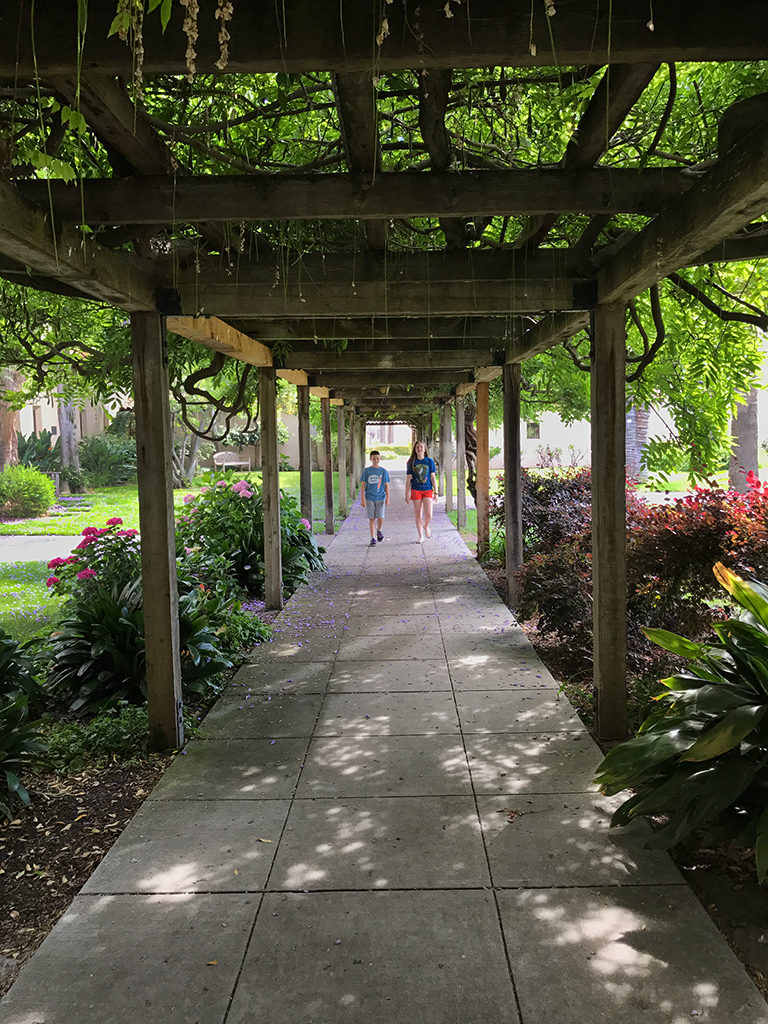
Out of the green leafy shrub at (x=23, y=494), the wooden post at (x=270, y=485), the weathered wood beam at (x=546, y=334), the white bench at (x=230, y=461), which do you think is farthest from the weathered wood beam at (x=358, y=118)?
the white bench at (x=230, y=461)

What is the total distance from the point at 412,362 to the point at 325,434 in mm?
7051

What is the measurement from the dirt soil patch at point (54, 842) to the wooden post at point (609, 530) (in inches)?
109

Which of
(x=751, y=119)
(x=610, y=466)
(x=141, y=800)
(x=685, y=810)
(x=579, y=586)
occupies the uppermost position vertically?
(x=751, y=119)

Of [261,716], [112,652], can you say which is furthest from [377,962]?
[112,652]

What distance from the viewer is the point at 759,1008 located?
99.5 inches

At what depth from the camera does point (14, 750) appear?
436 centimetres

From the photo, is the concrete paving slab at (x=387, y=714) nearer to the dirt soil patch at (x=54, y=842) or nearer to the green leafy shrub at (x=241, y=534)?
the dirt soil patch at (x=54, y=842)

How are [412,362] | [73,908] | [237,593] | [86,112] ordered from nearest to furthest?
[86,112] < [73,908] < [237,593] < [412,362]

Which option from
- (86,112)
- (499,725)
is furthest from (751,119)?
(499,725)

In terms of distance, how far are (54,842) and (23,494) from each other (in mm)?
18937

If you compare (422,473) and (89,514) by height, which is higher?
(422,473)

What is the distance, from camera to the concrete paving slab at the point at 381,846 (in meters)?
3.35

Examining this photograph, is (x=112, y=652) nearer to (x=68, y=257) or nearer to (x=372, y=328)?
(x=68, y=257)

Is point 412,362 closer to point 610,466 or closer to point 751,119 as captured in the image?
point 610,466
